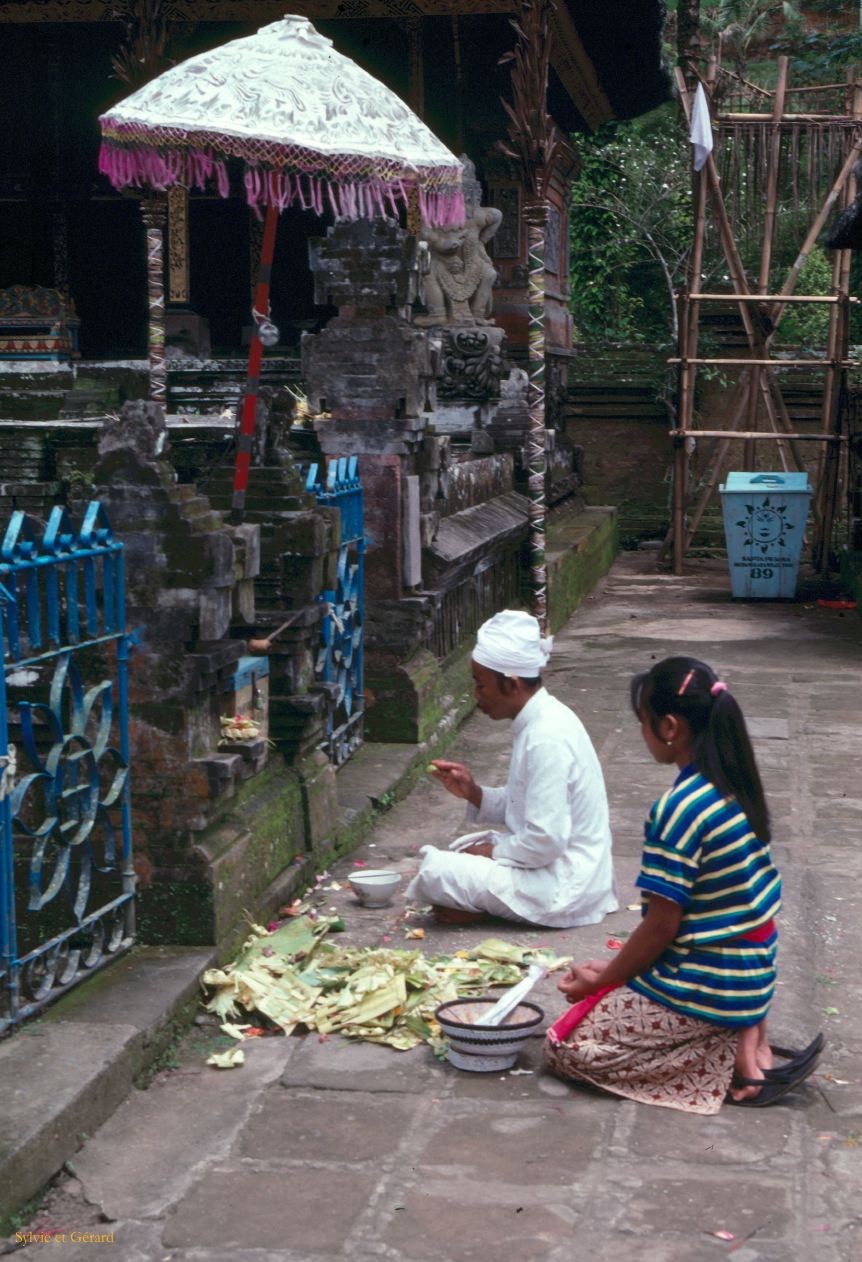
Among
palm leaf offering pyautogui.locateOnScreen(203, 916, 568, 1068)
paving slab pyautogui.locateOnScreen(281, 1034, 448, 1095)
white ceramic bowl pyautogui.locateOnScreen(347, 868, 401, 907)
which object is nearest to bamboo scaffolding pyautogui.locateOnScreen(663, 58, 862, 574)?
white ceramic bowl pyautogui.locateOnScreen(347, 868, 401, 907)

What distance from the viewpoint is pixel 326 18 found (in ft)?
43.4

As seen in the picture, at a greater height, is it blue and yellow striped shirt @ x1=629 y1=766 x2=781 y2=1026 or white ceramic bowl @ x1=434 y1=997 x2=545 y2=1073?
blue and yellow striped shirt @ x1=629 y1=766 x2=781 y2=1026

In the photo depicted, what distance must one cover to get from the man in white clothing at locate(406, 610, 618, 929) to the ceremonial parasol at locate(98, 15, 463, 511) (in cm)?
157

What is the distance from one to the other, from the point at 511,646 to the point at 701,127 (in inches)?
394

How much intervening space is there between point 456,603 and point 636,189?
14.8 m

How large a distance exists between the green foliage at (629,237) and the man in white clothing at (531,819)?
17.1 m

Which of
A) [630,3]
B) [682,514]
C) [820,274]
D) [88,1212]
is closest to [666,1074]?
[88,1212]

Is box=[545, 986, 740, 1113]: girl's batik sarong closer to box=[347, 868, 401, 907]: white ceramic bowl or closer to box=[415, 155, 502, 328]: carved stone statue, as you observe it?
box=[347, 868, 401, 907]: white ceramic bowl

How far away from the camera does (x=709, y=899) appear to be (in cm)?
368

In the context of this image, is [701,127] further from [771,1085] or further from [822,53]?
[771,1085]

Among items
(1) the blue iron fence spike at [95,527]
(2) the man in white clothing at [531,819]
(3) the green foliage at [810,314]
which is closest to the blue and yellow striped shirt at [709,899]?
(2) the man in white clothing at [531,819]

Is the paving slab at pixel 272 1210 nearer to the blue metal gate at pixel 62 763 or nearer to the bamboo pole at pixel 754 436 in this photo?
the blue metal gate at pixel 62 763

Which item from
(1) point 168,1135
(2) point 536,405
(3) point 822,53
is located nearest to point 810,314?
(3) point 822,53

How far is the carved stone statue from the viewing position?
12234 mm
